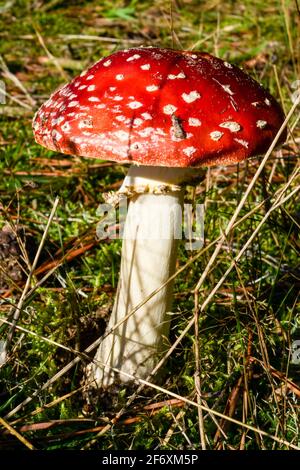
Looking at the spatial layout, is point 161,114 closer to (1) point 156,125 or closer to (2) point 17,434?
(1) point 156,125

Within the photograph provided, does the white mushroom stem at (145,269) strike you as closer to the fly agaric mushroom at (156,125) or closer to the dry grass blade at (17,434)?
the fly agaric mushroom at (156,125)

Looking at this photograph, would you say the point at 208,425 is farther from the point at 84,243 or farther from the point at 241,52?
the point at 241,52

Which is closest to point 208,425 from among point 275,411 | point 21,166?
point 275,411

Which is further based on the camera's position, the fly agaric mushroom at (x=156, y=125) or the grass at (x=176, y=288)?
the grass at (x=176, y=288)

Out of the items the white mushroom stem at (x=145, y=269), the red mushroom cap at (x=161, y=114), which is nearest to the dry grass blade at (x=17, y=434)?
the white mushroom stem at (x=145, y=269)

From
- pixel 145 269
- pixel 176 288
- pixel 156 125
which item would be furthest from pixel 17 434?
pixel 176 288

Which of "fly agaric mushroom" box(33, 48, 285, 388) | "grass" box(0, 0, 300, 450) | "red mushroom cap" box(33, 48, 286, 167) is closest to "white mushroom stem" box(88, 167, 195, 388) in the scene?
"fly agaric mushroom" box(33, 48, 285, 388)

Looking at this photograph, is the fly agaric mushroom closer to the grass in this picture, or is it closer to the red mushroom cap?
the red mushroom cap

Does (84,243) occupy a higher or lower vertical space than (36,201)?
lower
